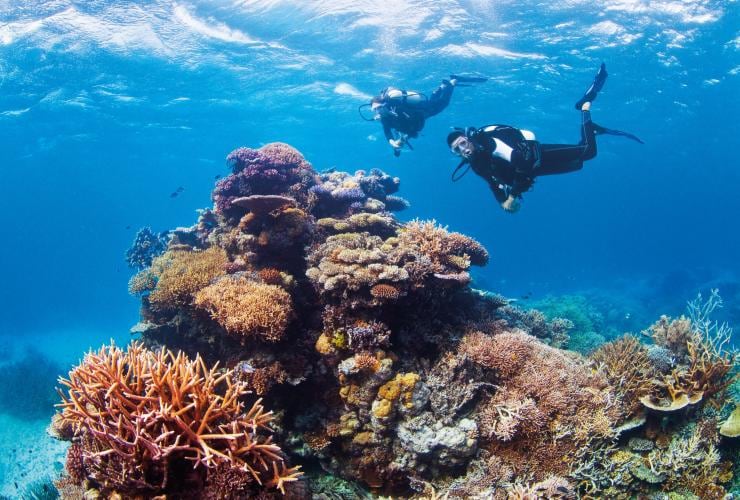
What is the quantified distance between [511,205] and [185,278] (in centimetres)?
598

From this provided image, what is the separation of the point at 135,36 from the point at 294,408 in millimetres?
22796

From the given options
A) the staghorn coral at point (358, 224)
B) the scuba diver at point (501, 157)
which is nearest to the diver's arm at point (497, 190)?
the scuba diver at point (501, 157)

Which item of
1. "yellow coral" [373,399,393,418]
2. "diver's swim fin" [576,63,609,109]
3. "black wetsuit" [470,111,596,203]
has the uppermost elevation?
"diver's swim fin" [576,63,609,109]

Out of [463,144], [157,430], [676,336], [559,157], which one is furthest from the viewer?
[559,157]

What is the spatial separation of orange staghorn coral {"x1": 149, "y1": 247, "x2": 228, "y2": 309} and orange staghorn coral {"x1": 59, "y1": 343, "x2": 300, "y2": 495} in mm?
3309

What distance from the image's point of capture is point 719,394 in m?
6.36

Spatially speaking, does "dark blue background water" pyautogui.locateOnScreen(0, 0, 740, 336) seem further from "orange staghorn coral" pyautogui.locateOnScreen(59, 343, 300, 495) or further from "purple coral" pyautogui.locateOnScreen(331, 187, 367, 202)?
"orange staghorn coral" pyautogui.locateOnScreen(59, 343, 300, 495)

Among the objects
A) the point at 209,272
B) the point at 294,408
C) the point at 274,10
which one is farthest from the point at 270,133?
the point at 294,408

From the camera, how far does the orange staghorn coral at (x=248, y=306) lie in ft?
18.6

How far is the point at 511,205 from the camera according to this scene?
717cm

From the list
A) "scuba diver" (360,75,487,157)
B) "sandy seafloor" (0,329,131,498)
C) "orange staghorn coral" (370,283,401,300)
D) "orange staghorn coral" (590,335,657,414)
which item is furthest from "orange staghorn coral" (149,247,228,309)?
"orange staghorn coral" (590,335,657,414)

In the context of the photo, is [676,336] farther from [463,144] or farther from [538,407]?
[463,144]

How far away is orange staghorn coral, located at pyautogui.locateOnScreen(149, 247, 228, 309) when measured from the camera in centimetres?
720

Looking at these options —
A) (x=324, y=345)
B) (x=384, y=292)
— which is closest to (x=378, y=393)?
(x=324, y=345)
